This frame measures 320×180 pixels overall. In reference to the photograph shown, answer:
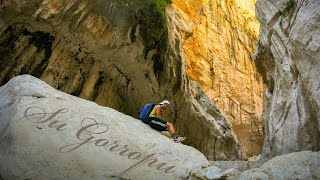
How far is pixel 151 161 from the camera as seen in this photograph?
8375 mm

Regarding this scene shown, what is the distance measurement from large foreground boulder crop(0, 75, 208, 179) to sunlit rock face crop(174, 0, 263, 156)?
69.1 feet

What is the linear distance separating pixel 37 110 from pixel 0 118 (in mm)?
877

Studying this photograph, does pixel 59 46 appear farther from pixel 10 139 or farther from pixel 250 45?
pixel 250 45

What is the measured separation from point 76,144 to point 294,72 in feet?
19.8

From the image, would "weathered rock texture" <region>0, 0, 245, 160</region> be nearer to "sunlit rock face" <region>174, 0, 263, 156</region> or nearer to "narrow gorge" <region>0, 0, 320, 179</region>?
"narrow gorge" <region>0, 0, 320, 179</region>

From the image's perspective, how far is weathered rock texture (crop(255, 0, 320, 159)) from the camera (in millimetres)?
8344

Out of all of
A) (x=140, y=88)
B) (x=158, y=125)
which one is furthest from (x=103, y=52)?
(x=158, y=125)

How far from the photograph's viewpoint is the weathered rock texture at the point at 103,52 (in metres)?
14.4

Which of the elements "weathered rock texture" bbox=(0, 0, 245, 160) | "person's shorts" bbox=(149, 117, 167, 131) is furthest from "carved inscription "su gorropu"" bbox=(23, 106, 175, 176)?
"weathered rock texture" bbox=(0, 0, 245, 160)

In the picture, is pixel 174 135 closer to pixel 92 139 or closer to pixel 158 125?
pixel 158 125

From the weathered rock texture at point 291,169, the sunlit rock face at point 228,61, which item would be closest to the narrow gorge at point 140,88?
the weathered rock texture at point 291,169

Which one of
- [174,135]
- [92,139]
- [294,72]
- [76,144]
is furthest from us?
[174,135]

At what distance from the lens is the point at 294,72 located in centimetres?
999

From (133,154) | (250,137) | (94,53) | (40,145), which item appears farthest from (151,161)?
(250,137)
